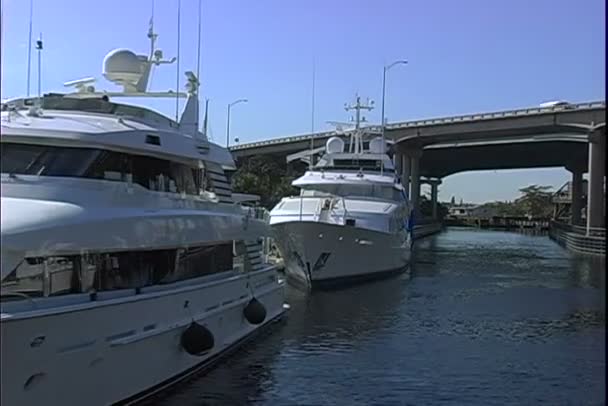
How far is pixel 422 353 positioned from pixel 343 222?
A: 16971 millimetres

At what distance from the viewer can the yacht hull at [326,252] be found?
32.8 meters

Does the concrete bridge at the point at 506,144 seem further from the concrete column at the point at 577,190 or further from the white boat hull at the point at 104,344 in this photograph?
the white boat hull at the point at 104,344

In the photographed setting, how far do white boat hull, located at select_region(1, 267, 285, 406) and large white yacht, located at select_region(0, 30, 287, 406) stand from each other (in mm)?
19

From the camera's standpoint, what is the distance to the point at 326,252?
33344 mm

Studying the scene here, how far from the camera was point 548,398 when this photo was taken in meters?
14.5

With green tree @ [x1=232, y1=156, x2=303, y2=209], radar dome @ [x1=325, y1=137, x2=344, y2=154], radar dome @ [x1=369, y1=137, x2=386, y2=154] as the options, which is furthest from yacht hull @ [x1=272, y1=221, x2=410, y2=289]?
green tree @ [x1=232, y1=156, x2=303, y2=209]

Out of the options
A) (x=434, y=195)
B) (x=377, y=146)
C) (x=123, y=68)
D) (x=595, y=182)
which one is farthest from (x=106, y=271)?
(x=434, y=195)

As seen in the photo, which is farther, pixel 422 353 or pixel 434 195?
pixel 434 195

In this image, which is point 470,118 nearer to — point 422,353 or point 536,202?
point 422,353

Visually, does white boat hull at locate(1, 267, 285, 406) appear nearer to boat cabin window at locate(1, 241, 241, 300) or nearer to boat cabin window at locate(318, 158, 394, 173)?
boat cabin window at locate(1, 241, 241, 300)

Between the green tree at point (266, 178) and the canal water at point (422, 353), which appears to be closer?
the canal water at point (422, 353)

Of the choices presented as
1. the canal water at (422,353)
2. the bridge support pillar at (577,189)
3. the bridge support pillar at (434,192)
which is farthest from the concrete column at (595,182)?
the bridge support pillar at (434,192)

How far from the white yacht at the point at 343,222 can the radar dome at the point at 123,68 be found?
46.6ft

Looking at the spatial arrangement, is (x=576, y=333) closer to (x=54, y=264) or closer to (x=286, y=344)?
(x=286, y=344)
